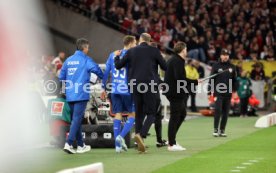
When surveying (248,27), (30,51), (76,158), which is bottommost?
(76,158)

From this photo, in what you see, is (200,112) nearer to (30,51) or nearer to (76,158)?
(76,158)

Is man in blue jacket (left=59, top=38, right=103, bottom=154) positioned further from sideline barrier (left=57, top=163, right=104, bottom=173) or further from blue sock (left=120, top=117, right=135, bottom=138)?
sideline barrier (left=57, top=163, right=104, bottom=173)

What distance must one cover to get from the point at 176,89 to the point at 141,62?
1046mm

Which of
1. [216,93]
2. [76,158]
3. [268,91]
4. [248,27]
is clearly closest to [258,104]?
[268,91]

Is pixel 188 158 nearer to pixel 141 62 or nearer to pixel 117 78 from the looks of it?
pixel 141 62

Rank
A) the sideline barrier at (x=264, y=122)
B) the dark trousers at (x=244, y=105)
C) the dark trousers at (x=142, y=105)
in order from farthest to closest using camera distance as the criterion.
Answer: the dark trousers at (x=244, y=105) → the sideline barrier at (x=264, y=122) → the dark trousers at (x=142, y=105)

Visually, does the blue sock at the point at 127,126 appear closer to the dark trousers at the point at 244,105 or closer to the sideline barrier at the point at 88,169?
the sideline barrier at the point at 88,169

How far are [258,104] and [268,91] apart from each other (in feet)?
7.05

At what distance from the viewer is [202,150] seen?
48.6ft

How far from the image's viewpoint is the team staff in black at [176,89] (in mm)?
14773

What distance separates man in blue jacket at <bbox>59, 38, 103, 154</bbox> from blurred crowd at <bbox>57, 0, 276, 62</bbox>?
16.9m

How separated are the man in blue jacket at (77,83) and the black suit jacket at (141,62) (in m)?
0.61

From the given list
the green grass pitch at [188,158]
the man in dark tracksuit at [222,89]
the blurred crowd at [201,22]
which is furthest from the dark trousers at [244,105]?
the green grass pitch at [188,158]

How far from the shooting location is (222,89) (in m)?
18.5
